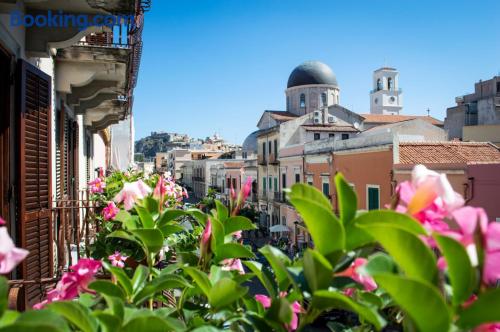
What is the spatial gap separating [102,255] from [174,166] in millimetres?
70765

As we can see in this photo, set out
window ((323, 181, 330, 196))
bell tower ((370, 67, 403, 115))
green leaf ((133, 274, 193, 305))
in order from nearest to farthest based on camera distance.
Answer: green leaf ((133, 274, 193, 305)) < window ((323, 181, 330, 196)) < bell tower ((370, 67, 403, 115))

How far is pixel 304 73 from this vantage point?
1769 inches

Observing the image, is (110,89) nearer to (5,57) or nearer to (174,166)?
(5,57)

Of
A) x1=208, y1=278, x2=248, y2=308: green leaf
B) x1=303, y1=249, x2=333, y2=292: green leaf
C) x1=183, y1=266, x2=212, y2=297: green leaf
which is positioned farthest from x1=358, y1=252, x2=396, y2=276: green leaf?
x1=183, y1=266, x2=212, y2=297: green leaf

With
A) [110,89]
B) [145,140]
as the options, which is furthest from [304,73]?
[145,140]

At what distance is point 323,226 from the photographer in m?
1.03

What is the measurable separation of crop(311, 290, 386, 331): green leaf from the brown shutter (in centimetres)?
340

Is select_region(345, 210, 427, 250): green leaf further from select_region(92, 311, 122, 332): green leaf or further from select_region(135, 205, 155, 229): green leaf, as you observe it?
select_region(135, 205, 155, 229): green leaf

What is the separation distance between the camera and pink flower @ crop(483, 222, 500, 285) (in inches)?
32.4

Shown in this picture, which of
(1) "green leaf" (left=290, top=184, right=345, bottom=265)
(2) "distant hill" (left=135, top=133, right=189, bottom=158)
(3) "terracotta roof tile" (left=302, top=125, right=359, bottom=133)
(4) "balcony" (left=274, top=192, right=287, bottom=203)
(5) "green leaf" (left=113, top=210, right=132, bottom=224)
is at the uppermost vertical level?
(2) "distant hill" (left=135, top=133, right=189, bottom=158)

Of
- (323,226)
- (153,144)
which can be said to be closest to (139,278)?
(323,226)

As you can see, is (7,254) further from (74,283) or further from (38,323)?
(74,283)

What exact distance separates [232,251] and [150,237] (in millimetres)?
271

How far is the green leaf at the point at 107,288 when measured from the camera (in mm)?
1276
